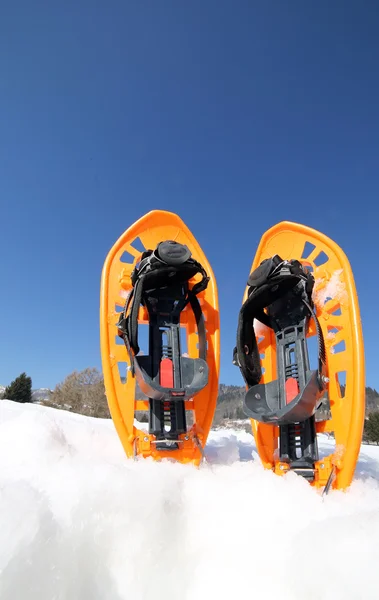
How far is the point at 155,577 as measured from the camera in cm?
156

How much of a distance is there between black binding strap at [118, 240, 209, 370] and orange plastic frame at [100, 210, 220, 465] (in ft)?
0.83

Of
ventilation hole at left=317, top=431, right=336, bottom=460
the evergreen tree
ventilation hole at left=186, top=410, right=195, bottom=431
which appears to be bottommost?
the evergreen tree

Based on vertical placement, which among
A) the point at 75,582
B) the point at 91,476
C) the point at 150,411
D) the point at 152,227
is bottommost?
the point at 75,582

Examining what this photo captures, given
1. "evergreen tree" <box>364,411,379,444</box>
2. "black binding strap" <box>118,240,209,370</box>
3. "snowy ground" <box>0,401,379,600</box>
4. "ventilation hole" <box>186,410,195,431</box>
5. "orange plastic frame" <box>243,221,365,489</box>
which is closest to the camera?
"snowy ground" <box>0,401,379,600</box>

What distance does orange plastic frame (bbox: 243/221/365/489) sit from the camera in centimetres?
341

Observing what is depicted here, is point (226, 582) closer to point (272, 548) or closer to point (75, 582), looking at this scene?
point (272, 548)

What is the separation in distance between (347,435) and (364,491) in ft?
1.77

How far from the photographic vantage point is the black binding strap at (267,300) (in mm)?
4125

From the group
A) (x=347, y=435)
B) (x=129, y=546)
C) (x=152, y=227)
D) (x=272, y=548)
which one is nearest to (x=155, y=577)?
(x=129, y=546)

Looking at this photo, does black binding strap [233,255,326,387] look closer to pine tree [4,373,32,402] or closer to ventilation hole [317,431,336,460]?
ventilation hole [317,431,336,460]

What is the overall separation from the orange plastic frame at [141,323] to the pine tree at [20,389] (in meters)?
30.9

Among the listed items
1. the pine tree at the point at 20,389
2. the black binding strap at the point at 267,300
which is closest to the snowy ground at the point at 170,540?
the black binding strap at the point at 267,300

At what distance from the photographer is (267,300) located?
443 cm

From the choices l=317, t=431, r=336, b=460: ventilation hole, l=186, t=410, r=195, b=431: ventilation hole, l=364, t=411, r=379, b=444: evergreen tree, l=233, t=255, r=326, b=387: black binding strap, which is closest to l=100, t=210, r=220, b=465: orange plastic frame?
l=186, t=410, r=195, b=431: ventilation hole
